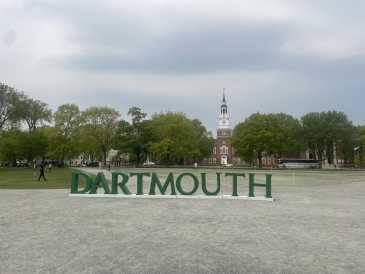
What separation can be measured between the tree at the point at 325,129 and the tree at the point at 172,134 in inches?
942

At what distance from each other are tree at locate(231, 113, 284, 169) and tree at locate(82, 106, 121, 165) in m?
27.0

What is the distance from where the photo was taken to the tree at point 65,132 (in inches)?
2714

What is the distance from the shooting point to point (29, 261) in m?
6.86

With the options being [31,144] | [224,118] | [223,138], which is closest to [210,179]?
[31,144]

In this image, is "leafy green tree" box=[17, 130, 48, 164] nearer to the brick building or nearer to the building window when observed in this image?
the brick building

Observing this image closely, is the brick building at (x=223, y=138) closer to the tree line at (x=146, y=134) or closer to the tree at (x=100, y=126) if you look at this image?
the tree line at (x=146, y=134)

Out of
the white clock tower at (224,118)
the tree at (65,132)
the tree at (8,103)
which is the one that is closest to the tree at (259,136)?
the tree at (65,132)

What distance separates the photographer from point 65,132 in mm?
70375

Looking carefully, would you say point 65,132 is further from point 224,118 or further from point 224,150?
point 224,150

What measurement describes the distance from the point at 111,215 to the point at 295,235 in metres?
6.37

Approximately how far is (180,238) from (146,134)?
2617 inches

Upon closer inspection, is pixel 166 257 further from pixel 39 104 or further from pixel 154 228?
pixel 39 104

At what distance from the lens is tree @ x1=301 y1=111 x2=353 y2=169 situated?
6375cm

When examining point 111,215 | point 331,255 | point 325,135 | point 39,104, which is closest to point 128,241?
point 111,215
